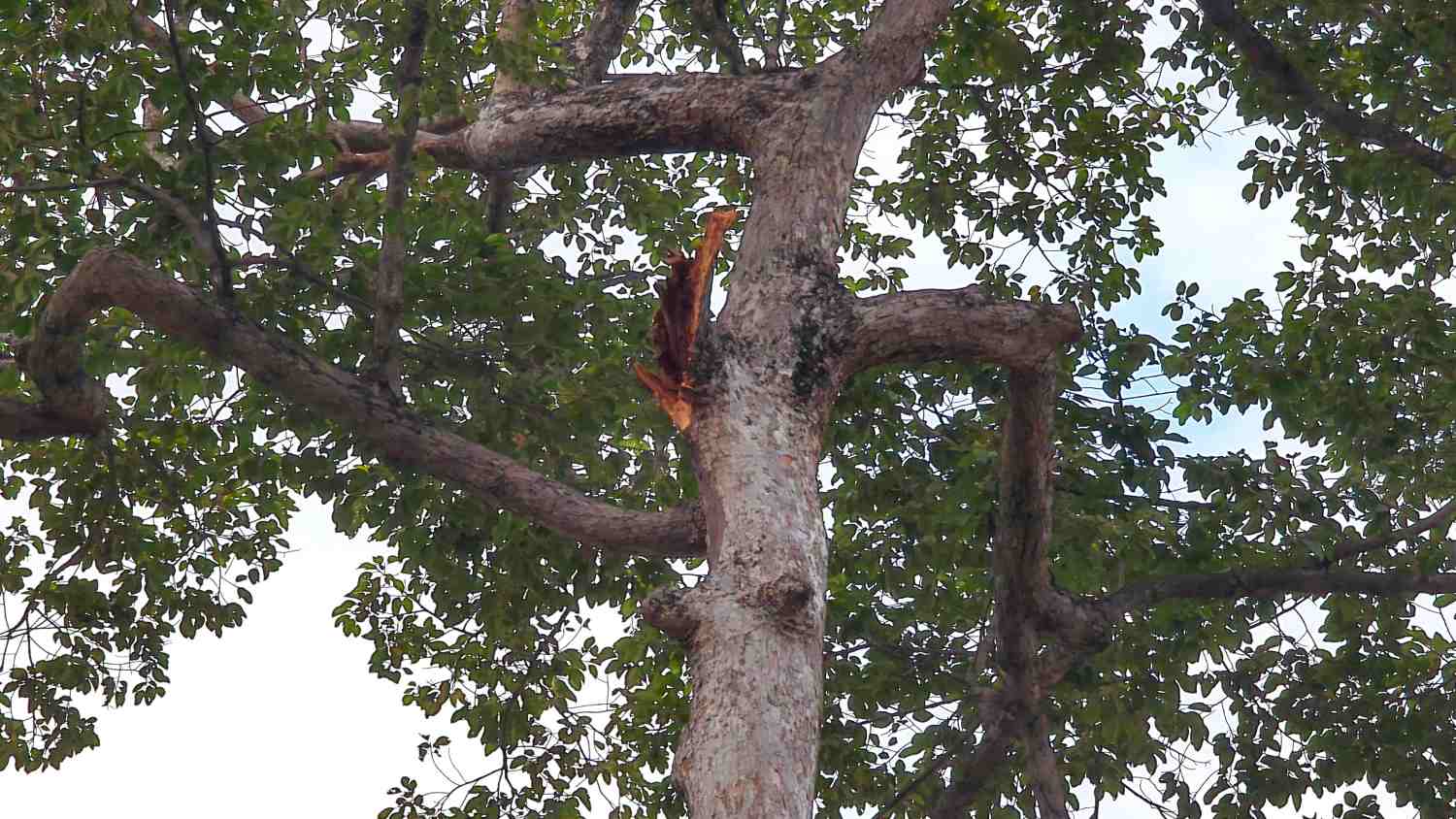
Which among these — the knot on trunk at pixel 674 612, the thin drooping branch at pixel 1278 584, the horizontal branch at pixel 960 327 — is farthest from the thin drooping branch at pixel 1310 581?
the knot on trunk at pixel 674 612

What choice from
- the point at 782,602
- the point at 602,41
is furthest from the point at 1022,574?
the point at 602,41

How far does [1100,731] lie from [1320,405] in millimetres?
2317

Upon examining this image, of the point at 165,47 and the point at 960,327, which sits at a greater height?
the point at 165,47

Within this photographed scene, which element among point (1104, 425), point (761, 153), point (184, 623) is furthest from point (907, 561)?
point (184, 623)

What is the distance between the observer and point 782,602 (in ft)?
16.0

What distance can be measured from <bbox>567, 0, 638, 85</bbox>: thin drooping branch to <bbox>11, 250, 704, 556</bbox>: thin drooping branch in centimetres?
292

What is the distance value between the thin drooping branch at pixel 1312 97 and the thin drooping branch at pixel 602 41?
11.7 ft

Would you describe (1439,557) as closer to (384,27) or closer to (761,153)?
(761,153)

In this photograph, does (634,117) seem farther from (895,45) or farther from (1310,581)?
(1310,581)

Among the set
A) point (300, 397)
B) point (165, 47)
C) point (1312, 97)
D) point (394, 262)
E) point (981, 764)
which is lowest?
point (981, 764)

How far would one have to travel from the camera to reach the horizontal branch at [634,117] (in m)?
6.87

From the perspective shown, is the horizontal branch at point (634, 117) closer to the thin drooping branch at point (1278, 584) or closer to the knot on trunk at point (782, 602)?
the knot on trunk at point (782, 602)

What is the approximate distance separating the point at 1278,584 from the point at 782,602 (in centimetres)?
386

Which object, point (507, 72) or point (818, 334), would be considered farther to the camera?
point (507, 72)
